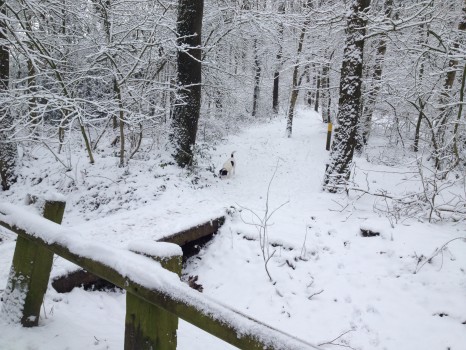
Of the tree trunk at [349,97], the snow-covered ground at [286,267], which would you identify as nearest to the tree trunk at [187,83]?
the snow-covered ground at [286,267]

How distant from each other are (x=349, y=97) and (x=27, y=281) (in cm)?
721

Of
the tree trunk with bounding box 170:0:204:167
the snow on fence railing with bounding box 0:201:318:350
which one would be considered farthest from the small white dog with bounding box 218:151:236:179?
the snow on fence railing with bounding box 0:201:318:350

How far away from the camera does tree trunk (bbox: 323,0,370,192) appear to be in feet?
24.6

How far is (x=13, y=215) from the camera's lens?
253cm

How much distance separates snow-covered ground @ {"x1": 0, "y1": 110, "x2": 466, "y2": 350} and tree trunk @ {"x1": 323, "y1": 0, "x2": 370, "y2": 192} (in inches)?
31.2

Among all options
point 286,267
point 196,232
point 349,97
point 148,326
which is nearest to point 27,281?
point 148,326

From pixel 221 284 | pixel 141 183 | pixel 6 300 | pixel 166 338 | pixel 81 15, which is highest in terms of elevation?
pixel 81 15

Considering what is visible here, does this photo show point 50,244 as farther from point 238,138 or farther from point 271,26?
point 238,138

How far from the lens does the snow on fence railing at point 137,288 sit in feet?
4.36

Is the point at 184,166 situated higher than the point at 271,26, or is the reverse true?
the point at 271,26

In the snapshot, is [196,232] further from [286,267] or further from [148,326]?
[148,326]

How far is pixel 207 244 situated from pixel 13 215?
3988 millimetres

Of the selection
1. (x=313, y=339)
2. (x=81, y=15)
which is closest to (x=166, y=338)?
(x=313, y=339)

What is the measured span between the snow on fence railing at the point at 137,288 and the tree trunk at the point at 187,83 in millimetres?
6512
